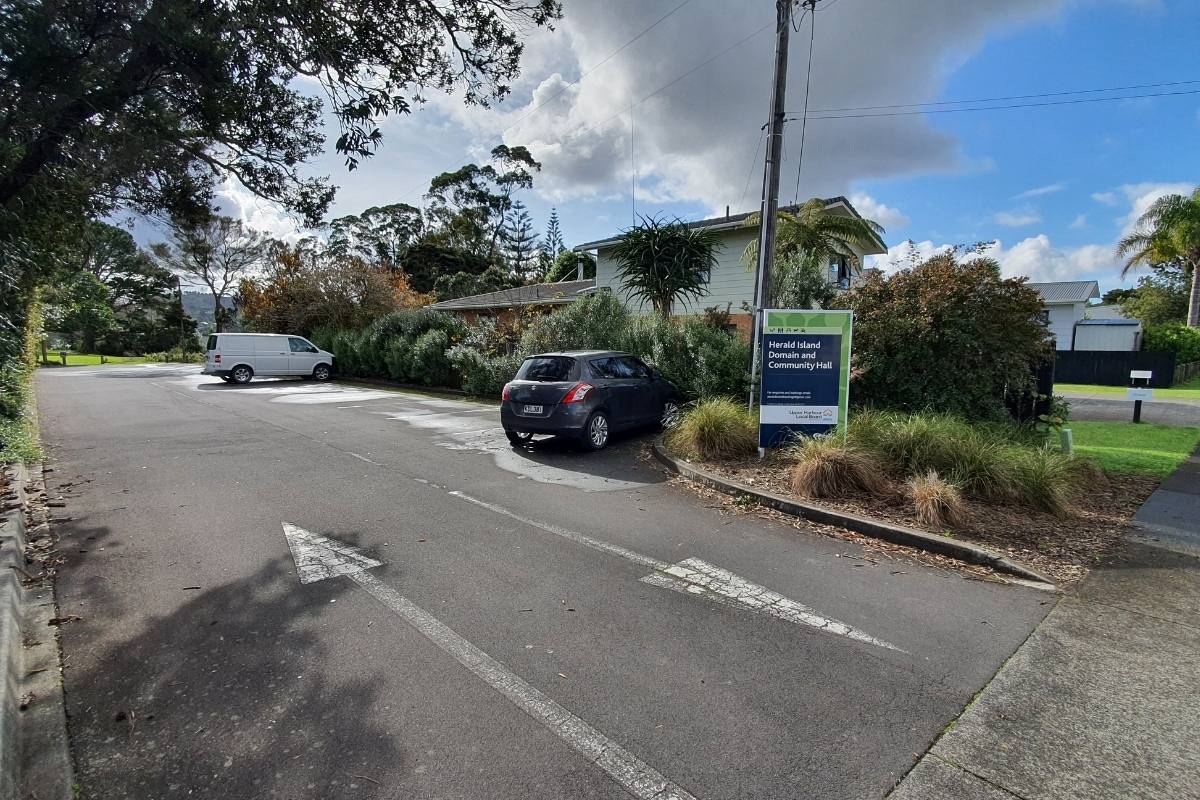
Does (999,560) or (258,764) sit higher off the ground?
(999,560)

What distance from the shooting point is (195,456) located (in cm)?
847

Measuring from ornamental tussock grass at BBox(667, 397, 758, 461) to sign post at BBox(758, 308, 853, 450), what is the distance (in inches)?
23.1

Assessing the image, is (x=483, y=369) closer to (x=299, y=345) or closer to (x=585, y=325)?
(x=585, y=325)

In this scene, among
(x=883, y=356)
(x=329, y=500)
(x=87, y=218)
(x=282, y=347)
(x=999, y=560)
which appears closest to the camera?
(x=999, y=560)

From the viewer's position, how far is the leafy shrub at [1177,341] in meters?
24.4

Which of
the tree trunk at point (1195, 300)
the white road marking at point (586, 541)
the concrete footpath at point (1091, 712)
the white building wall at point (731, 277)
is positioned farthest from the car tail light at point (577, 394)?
the tree trunk at point (1195, 300)

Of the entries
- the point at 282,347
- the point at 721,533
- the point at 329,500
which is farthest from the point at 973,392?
the point at 282,347

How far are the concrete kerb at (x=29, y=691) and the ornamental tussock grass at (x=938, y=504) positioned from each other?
5.98 metres

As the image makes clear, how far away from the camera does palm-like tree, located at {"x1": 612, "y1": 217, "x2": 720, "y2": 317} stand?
13.4 meters

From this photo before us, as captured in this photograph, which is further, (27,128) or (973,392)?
(973,392)

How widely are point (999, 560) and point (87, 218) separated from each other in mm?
10578

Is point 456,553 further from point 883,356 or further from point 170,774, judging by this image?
point 883,356

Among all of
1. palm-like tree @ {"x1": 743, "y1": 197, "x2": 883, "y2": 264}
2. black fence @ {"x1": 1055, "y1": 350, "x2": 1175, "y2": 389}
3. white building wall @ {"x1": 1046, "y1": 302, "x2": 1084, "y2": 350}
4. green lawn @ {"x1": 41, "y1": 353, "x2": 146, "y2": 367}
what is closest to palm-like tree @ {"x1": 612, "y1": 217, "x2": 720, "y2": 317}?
palm-like tree @ {"x1": 743, "y1": 197, "x2": 883, "y2": 264}

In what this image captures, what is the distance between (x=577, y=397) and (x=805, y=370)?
3.27 meters
